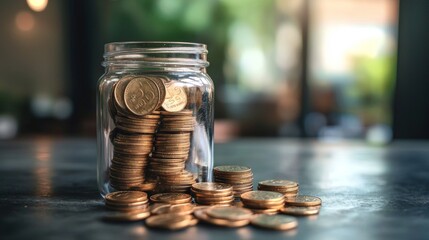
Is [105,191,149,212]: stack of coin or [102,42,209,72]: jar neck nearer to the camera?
[105,191,149,212]: stack of coin

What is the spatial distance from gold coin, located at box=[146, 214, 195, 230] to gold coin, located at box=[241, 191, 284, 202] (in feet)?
0.40

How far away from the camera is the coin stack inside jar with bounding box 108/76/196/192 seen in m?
0.93

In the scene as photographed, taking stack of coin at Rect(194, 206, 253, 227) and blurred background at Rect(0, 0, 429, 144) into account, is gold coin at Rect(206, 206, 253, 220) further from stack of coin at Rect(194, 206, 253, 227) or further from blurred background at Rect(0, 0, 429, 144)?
blurred background at Rect(0, 0, 429, 144)

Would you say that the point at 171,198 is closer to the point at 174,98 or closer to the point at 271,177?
the point at 174,98

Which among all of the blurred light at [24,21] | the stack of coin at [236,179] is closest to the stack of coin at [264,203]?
the stack of coin at [236,179]

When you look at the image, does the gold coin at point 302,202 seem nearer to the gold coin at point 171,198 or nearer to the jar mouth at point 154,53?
the gold coin at point 171,198

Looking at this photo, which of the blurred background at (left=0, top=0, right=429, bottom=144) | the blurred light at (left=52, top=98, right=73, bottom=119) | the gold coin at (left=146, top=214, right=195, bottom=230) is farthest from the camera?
the blurred light at (left=52, top=98, right=73, bottom=119)

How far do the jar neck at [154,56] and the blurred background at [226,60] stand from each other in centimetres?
397

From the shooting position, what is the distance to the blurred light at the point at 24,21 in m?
5.22

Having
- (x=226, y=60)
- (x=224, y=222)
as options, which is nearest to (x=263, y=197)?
(x=224, y=222)

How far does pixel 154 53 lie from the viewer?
37.9 inches

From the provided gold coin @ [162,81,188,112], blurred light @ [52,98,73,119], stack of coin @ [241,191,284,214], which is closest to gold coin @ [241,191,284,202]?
stack of coin @ [241,191,284,214]

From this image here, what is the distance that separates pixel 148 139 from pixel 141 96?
0.26 ft

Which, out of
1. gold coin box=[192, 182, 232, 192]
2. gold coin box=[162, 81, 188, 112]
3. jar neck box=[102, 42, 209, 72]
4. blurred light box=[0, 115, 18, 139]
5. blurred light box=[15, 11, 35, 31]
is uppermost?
blurred light box=[15, 11, 35, 31]
